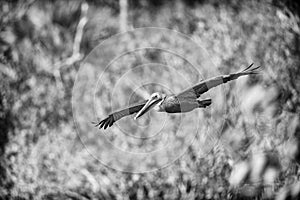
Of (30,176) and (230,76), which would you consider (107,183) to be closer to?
(30,176)

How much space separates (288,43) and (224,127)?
1.83ft

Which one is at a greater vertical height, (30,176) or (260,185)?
(30,176)

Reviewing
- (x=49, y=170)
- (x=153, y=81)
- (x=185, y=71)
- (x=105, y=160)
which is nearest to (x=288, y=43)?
(x=185, y=71)

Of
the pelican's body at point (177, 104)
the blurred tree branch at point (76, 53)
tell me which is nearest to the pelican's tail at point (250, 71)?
the pelican's body at point (177, 104)

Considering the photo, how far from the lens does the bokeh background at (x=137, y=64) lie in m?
1.79

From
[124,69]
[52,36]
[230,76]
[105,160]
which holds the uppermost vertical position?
[52,36]

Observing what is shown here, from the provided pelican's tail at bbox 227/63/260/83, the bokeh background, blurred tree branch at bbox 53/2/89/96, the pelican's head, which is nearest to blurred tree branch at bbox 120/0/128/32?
the bokeh background

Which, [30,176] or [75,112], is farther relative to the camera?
[30,176]

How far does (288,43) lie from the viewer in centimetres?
196

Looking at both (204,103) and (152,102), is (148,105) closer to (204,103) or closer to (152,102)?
(152,102)

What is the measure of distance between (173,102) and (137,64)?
23 cm

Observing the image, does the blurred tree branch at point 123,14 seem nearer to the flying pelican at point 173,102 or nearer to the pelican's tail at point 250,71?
the flying pelican at point 173,102

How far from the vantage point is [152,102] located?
1.58 metres

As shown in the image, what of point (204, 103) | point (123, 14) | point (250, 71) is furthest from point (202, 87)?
point (123, 14)
